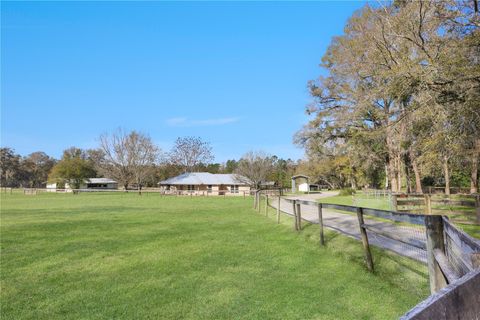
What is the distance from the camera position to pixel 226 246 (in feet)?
31.2

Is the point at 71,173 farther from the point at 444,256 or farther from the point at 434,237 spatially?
the point at 444,256

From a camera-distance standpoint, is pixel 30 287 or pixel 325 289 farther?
pixel 30 287

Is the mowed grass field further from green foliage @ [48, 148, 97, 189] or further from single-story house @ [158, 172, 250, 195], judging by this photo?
green foliage @ [48, 148, 97, 189]

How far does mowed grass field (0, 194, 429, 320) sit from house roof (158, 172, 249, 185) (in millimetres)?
58114

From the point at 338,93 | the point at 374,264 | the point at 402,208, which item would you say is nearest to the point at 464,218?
the point at 402,208

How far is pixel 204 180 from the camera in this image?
70000 millimetres

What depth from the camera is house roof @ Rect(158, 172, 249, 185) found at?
68562 millimetres

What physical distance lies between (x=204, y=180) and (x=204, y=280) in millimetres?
63924

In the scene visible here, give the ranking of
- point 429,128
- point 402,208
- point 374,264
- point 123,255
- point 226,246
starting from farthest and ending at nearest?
point 402,208 → point 429,128 → point 226,246 → point 123,255 → point 374,264

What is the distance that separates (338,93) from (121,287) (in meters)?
28.7

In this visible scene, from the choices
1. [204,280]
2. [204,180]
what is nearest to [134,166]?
[204,180]

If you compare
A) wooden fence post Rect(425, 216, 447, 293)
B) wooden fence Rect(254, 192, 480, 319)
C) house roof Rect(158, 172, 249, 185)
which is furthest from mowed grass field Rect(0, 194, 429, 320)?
house roof Rect(158, 172, 249, 185)

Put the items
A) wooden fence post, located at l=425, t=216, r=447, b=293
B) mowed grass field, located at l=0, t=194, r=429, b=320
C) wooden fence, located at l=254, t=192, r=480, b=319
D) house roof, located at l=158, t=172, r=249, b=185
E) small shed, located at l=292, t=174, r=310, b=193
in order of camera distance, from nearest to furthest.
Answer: wooden fence, located at l=254, t=192, r=480, b=319 < wooden fence post, located at l=425, t=216, r=447, b=293 < mowed grass field, located at l=0, t=194, r=429, b=320 < house roof, located at l=158, t=172, r=249, b=185 < small shed, located at l=292, t=174, r=310, b=193

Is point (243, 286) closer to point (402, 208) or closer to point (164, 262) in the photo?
point (164, 262)
